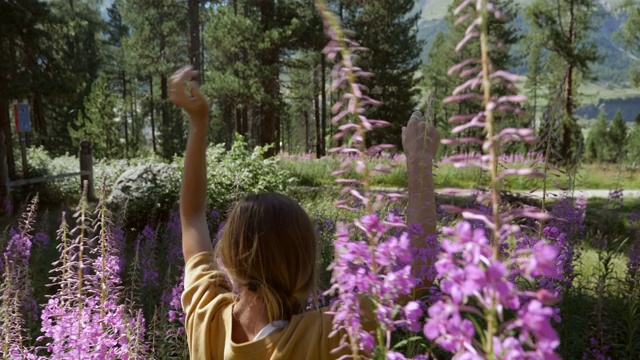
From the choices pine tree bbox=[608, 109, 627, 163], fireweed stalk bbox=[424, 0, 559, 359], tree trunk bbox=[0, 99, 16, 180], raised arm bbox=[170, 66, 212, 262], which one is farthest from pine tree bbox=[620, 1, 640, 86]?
fireweed stalk bbox=[424, 0, 559, 359]

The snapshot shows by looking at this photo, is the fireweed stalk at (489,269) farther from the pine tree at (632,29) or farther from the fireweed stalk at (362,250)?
the pine tree at (632,29)

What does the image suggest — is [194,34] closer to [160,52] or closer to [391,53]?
[160,52]

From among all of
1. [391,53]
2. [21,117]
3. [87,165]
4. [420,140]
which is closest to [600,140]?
[391,53]

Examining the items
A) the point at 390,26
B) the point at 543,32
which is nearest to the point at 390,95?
→ the point at 390,26

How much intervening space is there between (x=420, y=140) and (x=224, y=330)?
845 mm

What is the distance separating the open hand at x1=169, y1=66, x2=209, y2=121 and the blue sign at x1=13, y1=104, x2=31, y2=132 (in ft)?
43.7

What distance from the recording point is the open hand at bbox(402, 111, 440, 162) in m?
1.59

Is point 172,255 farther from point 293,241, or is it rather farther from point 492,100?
point 492,100

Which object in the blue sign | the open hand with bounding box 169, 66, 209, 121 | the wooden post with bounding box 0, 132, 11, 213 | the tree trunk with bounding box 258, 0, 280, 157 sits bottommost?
the wooden post with bounding box 0, 132, 11, 213

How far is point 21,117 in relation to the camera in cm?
1356

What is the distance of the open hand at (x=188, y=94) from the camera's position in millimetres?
1747

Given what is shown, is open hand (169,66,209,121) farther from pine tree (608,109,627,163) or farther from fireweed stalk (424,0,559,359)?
pine tree (608,109,627,163)

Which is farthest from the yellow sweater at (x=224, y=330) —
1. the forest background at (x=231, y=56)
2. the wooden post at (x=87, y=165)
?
the wooden post at (x=87, y=165)

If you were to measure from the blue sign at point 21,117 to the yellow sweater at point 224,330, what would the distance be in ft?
43.9
